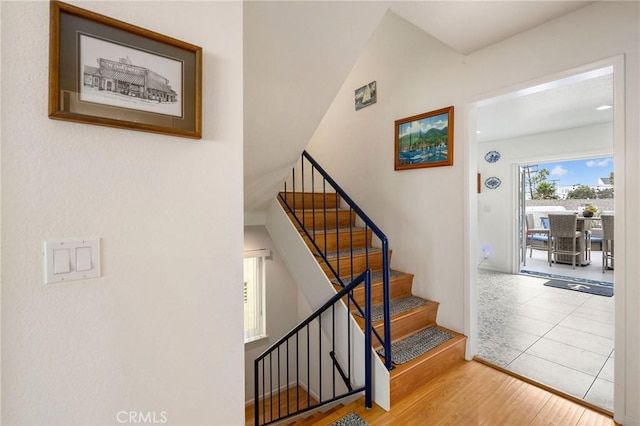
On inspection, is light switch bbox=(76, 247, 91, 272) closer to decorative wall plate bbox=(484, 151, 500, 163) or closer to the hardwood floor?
the hardwood floor

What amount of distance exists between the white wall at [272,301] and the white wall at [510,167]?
395cm

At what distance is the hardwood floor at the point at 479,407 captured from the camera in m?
1.71

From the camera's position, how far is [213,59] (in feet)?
3.18

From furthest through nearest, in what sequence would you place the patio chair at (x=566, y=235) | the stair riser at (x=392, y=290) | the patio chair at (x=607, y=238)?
the patio chair at (x=566, y=235), the patio chair at (x=607, y=238), the stair riser at (x=392, y=290)

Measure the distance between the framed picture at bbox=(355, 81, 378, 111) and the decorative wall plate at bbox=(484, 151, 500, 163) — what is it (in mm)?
3549

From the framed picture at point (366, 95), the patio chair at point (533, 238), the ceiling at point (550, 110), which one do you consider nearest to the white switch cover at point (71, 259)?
the ceiling at point (550, 110)

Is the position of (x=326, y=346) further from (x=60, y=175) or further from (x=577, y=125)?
(x=577, y=125)

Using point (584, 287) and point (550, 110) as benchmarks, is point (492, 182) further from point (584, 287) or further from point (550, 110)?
point (584, 287)

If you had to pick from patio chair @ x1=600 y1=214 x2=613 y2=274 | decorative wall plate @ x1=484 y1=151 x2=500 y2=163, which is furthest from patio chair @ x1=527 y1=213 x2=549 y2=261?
decorative wall plate @ x1=484 y1=151 x2=500 y2=163

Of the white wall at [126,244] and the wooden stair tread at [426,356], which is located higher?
the white wall at [126,244]

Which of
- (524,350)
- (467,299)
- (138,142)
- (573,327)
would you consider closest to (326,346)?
(467,299)

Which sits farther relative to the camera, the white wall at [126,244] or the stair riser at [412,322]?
the stair riser at [412,322]

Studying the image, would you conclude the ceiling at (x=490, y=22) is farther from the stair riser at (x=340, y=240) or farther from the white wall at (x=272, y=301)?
the white wall at (x=272, y=301)

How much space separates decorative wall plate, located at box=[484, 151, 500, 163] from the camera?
18.0ft
